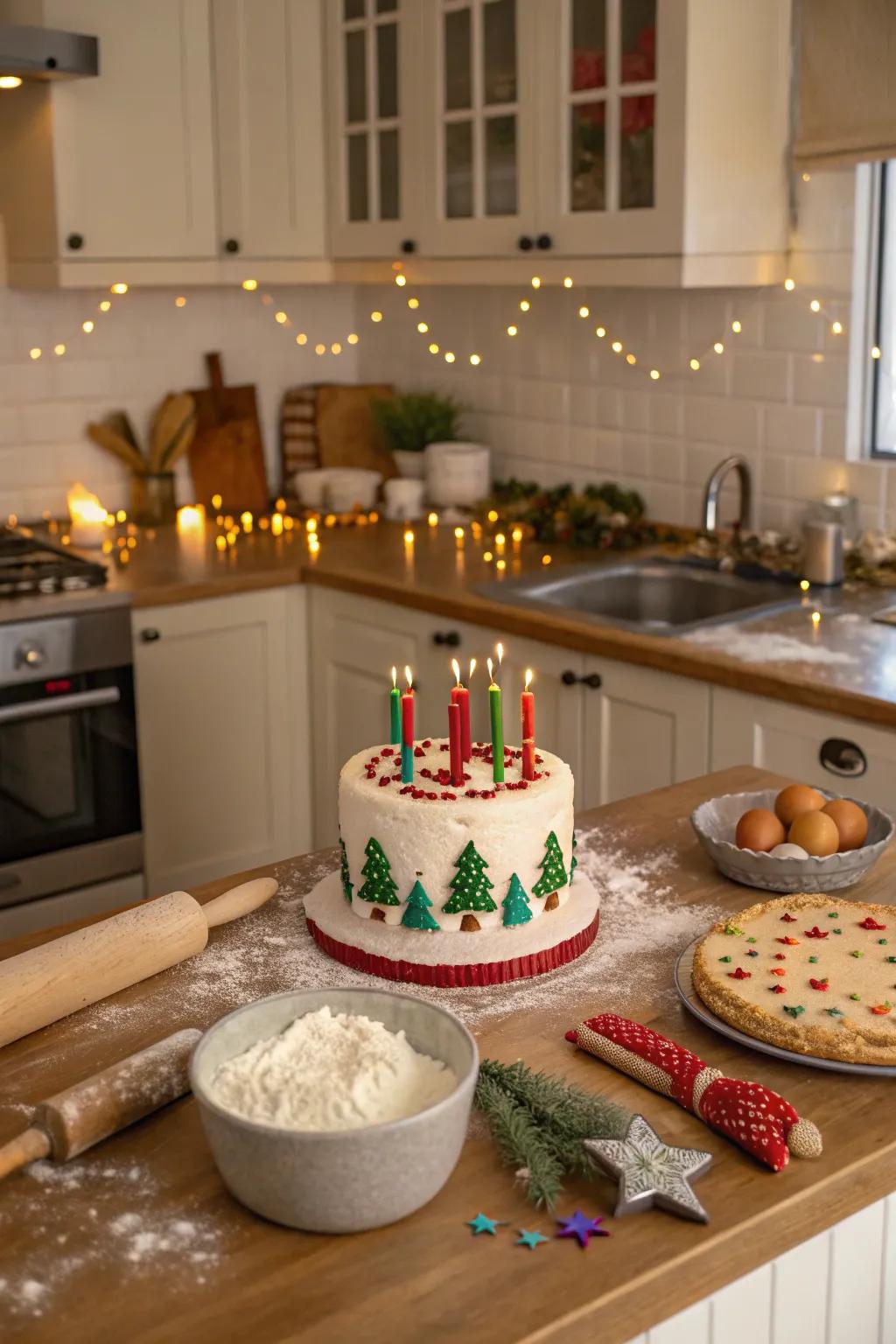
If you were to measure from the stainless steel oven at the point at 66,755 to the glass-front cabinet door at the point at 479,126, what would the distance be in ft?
3.95

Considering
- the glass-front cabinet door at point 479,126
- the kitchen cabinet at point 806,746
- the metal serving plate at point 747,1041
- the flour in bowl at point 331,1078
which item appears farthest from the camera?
the glass-front cabinet door at point 479,126

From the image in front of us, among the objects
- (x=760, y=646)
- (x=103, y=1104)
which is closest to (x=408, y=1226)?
(x=103, y=1104)

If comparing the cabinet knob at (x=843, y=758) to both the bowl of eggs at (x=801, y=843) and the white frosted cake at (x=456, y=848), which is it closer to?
the bowl of eggs at (x=801, y=843)

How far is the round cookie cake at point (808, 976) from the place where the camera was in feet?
4.51

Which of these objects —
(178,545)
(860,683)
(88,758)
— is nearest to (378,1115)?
(860,683)

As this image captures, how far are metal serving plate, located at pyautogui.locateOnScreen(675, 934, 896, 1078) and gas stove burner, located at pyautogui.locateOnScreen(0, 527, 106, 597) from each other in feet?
6.82

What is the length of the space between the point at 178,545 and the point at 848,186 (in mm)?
1784

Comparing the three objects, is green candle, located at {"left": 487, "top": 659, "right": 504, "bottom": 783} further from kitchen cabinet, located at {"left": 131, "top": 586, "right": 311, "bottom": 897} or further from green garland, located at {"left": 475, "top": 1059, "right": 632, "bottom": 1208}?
kitchen cabinet, located at {"left": 131, "top": 586, "right": 311, "bottom": 897}

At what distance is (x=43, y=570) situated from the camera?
10.9 feet

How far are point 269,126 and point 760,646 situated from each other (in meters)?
1.99

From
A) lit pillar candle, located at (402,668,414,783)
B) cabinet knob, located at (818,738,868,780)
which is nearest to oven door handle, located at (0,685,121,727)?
cabinet knob, located at (818,738,868,780)

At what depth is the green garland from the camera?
1.23 m

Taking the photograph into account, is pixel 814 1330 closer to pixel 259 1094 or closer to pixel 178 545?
pixel 259 1094

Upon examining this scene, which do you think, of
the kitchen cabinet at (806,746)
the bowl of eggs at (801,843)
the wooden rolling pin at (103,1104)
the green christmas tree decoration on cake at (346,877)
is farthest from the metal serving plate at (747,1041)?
the kitchen cabinet at (806,746)
